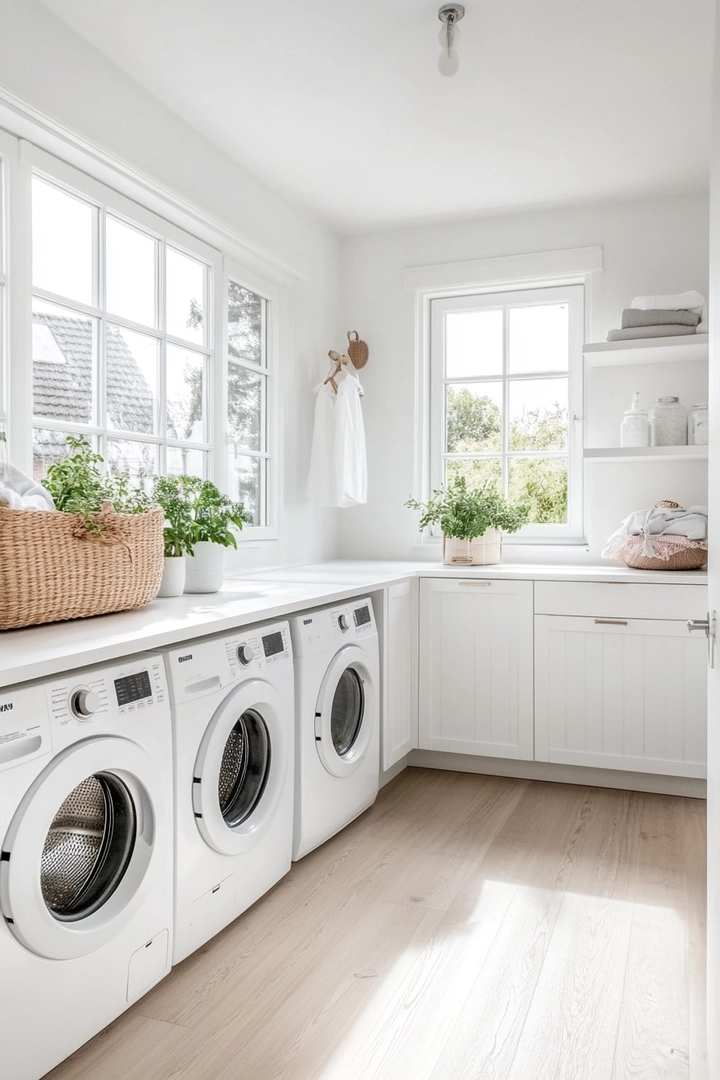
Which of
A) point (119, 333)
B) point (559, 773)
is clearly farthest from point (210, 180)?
point (559, 773)

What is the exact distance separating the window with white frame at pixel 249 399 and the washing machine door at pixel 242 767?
1.31m

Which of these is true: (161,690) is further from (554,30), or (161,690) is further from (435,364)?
(435,364)

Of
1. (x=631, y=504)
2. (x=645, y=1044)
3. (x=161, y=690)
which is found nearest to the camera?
(x=645, y=1044)

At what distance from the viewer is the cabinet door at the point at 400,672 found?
2966mm

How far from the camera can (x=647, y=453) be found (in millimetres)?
3172

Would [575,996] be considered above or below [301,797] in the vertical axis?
below

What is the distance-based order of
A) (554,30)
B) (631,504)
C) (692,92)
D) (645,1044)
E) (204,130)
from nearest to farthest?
1. (645,1044)
2. (554,30)
3. (692,92)
4. (204,130)
5. (631,504)

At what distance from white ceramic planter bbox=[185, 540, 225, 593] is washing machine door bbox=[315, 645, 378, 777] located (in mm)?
459

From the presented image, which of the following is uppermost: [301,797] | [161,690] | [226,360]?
[226,360]

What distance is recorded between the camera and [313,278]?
374 cm

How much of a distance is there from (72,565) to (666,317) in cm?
249

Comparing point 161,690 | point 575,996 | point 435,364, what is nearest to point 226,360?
point 435,364

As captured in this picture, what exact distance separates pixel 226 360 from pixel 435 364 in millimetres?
1218

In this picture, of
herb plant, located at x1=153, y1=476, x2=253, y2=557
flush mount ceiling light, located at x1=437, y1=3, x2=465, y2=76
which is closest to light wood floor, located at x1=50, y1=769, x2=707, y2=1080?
herb plant, located at x1=153, y1=476, x2=253, y2=557
